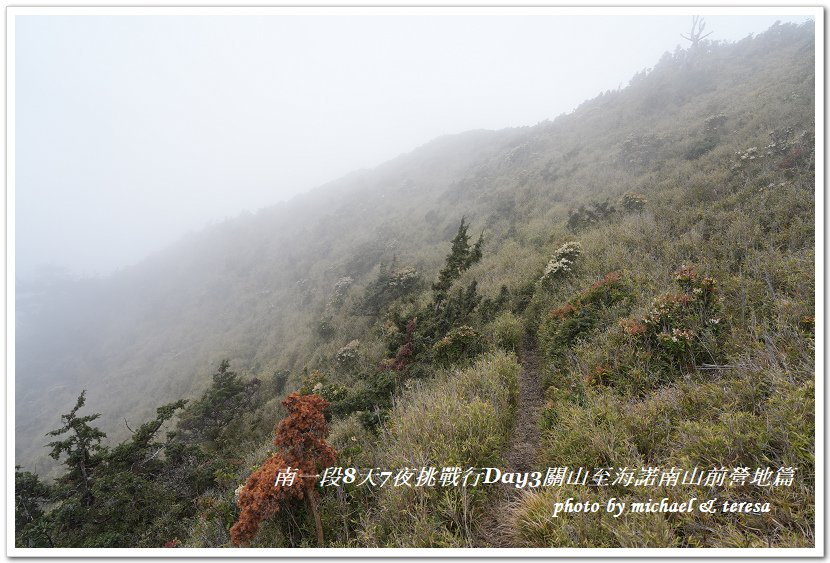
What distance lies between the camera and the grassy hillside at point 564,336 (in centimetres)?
302

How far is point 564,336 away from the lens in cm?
578

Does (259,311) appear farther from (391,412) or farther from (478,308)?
(391,412)

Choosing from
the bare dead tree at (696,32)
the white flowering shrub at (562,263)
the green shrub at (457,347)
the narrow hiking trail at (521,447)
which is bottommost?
the narrow hiking trail at (521,447)

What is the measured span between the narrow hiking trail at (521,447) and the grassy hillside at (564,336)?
0.07 meters

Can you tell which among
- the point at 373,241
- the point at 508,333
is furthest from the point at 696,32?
the point at 508,333

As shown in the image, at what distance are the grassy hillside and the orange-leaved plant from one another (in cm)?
39

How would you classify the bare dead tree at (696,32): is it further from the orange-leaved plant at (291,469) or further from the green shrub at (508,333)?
the orange-leaved plant at (291,469)

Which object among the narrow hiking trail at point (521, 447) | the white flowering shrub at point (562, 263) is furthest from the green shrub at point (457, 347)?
the white flowering shrub at point (562, 263)

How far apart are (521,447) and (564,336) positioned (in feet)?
7.77

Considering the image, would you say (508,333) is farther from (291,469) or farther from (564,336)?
(291,469)

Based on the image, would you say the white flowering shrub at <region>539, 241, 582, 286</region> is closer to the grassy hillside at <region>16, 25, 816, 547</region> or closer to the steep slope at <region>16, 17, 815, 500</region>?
the grassy hillside at <region>16, 25, 816, 547</region>

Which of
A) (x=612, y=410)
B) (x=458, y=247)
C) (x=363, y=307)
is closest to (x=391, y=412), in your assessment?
(x=612, y=410)

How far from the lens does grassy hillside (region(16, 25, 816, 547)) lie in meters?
3.02

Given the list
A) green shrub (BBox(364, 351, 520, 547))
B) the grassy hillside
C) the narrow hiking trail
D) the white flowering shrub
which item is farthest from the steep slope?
green shrub (BBox(364, 351, 520, 547))
